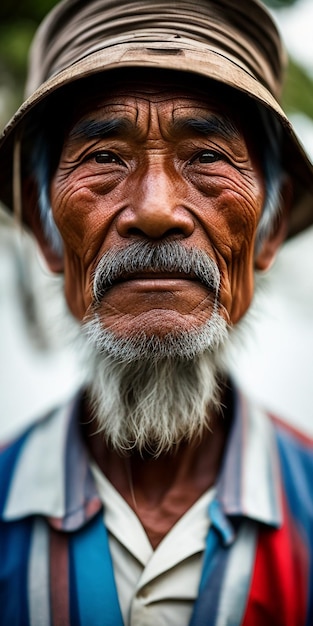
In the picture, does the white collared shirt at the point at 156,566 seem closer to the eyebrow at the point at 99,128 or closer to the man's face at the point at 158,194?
the man's face at the point at 158,194

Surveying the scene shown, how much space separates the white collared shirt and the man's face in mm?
510

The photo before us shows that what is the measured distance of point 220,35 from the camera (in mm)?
1420

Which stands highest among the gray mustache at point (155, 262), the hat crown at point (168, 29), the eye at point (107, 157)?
the hat crown at point (168, 29)

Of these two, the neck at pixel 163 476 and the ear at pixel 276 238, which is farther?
the ear at pixel 276 238

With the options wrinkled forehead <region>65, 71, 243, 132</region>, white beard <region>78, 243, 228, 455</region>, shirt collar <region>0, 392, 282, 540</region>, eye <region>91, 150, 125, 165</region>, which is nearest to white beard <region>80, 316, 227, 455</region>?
white beard <region>78, 243, 228, 455</region>

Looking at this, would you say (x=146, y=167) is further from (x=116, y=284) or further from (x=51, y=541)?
(x=51, y=541)

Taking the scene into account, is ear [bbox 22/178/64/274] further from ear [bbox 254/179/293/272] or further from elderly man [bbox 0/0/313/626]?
ear [bbox 254/179/293/272]

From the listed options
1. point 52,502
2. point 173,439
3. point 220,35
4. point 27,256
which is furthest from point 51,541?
point 27,256

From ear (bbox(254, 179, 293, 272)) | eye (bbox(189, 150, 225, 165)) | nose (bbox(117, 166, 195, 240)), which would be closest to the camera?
nose (bbox(117, 166, 195, 240))

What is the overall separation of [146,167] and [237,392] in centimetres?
76

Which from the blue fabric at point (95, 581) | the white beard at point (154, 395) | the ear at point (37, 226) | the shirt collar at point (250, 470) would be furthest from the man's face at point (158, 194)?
the blue fabric at point (95, 581)

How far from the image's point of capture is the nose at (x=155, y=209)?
4.07ft

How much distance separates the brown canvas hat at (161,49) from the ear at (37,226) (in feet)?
0.08

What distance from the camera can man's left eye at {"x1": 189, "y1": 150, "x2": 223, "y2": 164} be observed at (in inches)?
53.1
